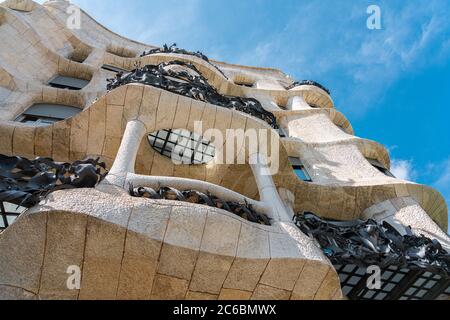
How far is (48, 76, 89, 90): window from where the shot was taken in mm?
16422

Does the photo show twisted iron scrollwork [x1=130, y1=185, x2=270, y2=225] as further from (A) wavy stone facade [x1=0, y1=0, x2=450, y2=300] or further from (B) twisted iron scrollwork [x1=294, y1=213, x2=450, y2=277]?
(B) twisted iron scrollwork [x1=294, y1=213, x2=450, y2=277]

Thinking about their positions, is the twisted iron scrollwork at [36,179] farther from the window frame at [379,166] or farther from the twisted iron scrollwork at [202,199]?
the window frame at [379,166]

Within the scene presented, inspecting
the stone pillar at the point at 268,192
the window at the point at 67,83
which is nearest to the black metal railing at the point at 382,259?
the stone pillar at the point at 268,192

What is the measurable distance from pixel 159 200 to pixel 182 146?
565cm

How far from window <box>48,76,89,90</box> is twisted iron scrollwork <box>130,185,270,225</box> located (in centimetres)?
1200

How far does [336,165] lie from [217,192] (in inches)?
314

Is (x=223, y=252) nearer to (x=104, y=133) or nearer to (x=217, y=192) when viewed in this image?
(x=217, y=192)

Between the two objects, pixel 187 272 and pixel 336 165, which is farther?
pixel 336 165

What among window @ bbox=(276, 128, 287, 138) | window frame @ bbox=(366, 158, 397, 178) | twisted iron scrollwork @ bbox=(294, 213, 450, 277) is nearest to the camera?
twisted iron scrollwork @ bbox=(294, 213, 450, 277)

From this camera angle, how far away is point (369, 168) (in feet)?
44.9

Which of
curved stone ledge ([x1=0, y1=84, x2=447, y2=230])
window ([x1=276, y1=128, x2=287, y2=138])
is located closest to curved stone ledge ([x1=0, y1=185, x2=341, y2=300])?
curved stone ledge ([x1=0, y1=84, x2=447, y2=230])

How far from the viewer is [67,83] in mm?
16828

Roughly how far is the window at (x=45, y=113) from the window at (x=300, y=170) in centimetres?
847
